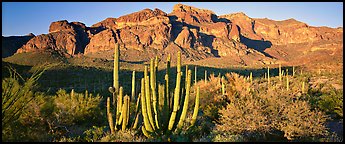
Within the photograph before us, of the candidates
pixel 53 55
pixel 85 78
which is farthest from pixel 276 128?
pixel 53 55

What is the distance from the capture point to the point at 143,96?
840cm

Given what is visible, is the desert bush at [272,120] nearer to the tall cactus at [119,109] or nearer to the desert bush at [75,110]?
the tall cactus at [119,109]

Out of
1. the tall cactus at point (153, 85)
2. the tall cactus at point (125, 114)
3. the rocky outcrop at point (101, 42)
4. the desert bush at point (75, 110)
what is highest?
the rocky outcrop at point (101, 42)

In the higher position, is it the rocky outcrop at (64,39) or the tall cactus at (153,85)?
the rocky outcrop at (64,39)

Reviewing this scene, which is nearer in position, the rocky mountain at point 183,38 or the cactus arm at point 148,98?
the cactus arm at point 148,98

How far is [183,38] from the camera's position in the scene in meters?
126

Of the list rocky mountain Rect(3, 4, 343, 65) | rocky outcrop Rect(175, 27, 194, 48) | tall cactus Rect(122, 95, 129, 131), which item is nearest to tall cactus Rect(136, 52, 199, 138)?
tall cactus Rect(122, 95, 129, 131)

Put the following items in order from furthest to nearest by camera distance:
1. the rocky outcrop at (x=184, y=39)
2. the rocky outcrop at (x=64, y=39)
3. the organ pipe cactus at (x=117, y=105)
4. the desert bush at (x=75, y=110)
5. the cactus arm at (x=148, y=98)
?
the rocky outcrop at (x=184, y=39) → the rocky outcrop at (x=64, y=39) → the desert bush at (x=75, y=110) → the organ pipe cactus at (x=117, y=105) → the cactus arm at (x=148, y=98)

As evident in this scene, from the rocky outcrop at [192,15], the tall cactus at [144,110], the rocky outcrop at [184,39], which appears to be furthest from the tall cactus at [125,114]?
the rocky outcrop at [192,15]

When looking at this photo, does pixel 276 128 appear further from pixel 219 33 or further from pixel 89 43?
pixel 219 33

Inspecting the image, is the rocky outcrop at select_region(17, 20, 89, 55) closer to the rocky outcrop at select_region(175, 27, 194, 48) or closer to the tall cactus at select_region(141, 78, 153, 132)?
the rocky outcrop at select_region(175, 27, 194, 48)

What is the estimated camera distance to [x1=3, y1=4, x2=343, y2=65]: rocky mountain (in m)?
113

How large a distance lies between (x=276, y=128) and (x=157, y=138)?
419 centimetres

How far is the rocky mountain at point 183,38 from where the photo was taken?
370 ft
